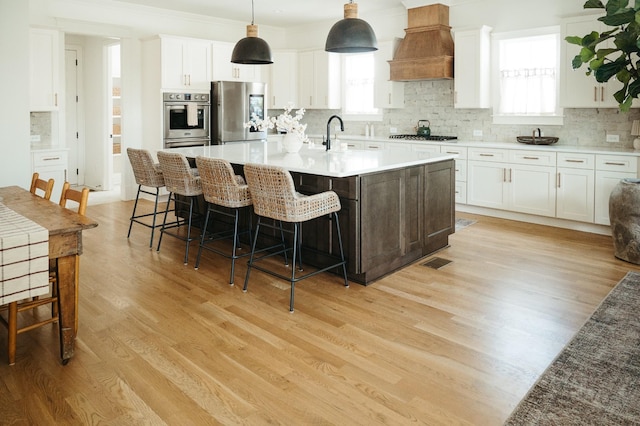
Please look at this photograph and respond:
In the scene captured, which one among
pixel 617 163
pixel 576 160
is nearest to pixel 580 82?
pixel 576 160

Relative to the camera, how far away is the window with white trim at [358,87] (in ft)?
27.0

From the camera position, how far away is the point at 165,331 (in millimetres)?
3094

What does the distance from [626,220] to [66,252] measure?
14.4 feet

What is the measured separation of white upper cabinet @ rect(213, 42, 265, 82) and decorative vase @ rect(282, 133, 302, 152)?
10.6 ft

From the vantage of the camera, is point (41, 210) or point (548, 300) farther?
point (548, 300)

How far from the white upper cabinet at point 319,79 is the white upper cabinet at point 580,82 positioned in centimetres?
372

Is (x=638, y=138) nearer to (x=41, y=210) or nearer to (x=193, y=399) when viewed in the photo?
(x=193, y=399)

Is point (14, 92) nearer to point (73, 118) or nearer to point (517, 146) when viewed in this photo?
point (73, 118)

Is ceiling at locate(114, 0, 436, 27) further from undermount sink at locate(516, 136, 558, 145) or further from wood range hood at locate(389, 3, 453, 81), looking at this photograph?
undermount sink at locate(516, 136, 558, 145)

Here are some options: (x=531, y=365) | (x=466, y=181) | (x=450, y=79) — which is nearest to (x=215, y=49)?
(x=450, y=79)

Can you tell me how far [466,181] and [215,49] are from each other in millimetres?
4163

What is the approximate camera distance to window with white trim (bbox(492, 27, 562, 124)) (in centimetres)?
627

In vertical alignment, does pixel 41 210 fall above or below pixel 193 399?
above

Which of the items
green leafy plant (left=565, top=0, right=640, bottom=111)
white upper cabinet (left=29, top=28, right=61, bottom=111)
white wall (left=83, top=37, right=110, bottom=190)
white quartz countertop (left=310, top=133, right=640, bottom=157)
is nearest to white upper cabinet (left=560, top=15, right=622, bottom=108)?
white quartz countertop (left=310, top=133, right=640, bottom=157)
